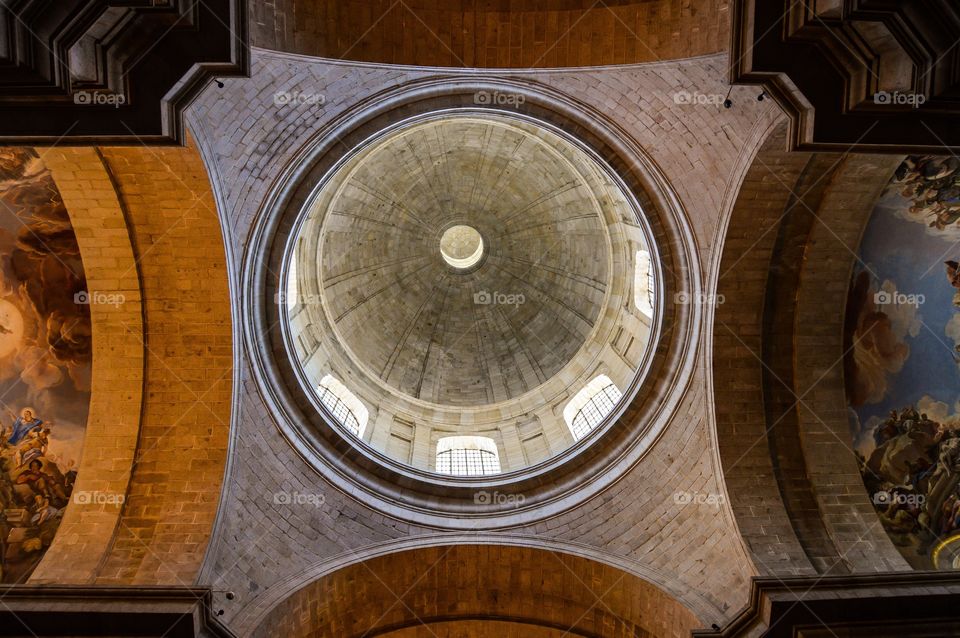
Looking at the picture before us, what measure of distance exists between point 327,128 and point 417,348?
11.2 meters

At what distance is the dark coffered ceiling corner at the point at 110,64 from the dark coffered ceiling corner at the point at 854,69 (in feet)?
21.2

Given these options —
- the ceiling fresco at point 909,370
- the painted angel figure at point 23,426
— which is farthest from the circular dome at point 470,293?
the painted angel figure at point 23,426

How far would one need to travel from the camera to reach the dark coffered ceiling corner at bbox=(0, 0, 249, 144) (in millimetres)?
6938

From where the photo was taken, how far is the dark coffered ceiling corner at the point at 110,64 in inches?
273

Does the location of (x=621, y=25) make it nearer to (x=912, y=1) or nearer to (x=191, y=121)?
(x=912, y=1)

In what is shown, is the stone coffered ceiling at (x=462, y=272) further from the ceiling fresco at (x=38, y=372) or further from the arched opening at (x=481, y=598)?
the ceiling fresco at (x=38, y=372)

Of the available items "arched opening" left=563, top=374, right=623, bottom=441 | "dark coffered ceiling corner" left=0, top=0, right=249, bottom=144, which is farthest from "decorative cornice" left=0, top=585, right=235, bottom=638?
"arched opening" left=563, top=374, right=623, bottom=441

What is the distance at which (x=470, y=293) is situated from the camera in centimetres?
2530

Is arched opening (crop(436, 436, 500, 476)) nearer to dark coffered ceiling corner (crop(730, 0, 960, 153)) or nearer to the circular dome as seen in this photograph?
the circular dome

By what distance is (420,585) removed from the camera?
575 inches

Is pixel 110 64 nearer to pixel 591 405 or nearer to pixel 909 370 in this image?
pixel 591 405

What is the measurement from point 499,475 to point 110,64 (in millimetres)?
11081

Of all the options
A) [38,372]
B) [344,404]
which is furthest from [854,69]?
[38,372]

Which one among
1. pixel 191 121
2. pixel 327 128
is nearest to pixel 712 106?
pixel 327 128
